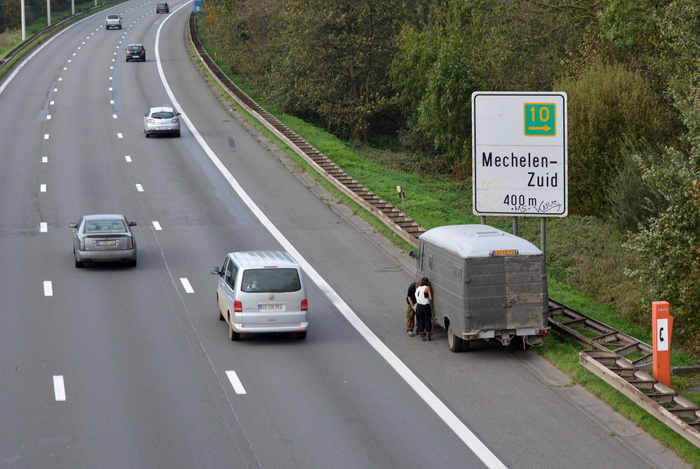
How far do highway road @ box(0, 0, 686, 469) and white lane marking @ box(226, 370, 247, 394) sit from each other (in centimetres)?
8

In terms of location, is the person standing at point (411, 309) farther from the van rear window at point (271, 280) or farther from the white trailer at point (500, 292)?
the van rear window at point (271, 280)

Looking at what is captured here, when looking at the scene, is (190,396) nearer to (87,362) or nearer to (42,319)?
(87,362)

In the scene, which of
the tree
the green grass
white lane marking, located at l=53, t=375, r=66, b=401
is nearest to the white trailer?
the green grass

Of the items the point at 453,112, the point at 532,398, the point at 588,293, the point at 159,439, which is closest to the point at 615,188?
the point at 588,293

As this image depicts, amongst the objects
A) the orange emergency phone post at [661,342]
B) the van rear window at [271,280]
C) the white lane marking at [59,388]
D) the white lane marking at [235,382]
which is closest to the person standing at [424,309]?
the van rear window at [271,280]

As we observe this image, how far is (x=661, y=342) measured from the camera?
53.7 feet

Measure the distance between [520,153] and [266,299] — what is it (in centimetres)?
734

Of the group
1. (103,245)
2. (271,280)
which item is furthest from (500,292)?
(103,245)

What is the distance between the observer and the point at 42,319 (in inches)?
867

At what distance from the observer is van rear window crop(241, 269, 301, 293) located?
20.1m

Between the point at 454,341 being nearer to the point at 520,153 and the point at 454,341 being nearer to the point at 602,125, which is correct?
the point at 520,153

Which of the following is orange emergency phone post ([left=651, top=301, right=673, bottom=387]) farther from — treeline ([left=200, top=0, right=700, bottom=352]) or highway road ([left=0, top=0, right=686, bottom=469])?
treeline ([left=200, top=0, right=700, bottom=352])

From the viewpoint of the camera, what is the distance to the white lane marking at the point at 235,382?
56.9ft

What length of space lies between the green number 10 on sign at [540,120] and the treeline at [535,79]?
96.9 inches
